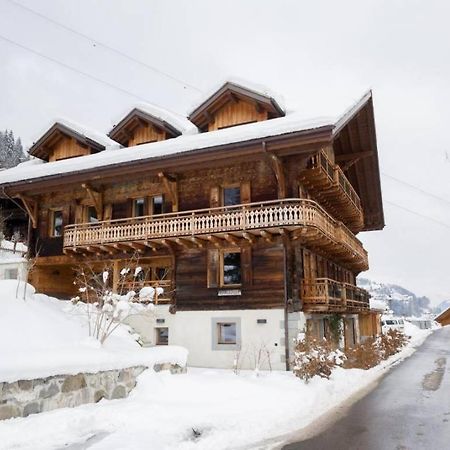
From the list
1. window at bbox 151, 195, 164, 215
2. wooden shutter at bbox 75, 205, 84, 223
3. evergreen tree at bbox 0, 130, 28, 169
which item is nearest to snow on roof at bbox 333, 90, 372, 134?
window at bbox 151, 195, 164, 215

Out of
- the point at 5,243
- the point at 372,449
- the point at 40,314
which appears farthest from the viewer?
the point at 5,243

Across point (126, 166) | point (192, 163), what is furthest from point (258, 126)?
point (126, 166)

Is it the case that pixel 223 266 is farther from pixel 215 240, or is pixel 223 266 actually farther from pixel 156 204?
pixel 156 204

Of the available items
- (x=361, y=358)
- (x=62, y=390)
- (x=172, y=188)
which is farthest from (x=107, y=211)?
(x=62, y=390)

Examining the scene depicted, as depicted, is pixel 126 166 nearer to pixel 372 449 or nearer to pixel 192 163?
pixel 192 163

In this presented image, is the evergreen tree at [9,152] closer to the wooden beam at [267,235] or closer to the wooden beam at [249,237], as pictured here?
the wooden beam at [249,237]

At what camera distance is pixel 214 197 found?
2180cm

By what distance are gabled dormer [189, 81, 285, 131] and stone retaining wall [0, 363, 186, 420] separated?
547 inches

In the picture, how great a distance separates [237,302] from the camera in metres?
20.2

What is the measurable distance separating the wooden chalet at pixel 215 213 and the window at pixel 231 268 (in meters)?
0.05

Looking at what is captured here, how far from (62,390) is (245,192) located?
42.3ft

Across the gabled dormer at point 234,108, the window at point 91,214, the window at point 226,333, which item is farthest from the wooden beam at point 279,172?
the window at point 91,214

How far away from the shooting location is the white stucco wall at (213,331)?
19094 mm

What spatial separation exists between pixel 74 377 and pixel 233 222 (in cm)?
1017
